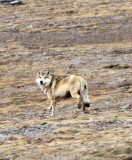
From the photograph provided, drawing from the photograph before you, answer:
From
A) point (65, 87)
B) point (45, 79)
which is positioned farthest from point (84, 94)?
point (45, 79)

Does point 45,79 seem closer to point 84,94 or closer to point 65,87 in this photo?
point 65,87

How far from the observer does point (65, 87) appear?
1816cm

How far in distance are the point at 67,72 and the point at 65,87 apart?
15991 millimetres

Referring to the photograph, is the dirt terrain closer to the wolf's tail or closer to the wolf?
the wolf's tail

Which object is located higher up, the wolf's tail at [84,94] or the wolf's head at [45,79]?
the wolf's head at [45,79]

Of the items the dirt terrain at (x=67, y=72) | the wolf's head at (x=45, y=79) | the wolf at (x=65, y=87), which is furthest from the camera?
the wolf's head at (x=45, y=79)

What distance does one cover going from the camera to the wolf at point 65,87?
58.3 ft

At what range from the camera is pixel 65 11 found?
52.6m

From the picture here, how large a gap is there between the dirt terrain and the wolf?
2.31 ft

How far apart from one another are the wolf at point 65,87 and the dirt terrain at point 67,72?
705 mm

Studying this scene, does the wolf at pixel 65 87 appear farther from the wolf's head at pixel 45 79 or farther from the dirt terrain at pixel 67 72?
the dirt terrain at pixel 67 72

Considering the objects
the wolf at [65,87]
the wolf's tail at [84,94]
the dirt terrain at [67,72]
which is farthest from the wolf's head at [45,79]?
the wolf's tail at [84,94]

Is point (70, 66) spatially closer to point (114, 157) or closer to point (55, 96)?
point (55, 96)

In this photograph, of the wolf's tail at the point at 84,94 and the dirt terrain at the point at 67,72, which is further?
the wolf's tail at the point at 84,94
